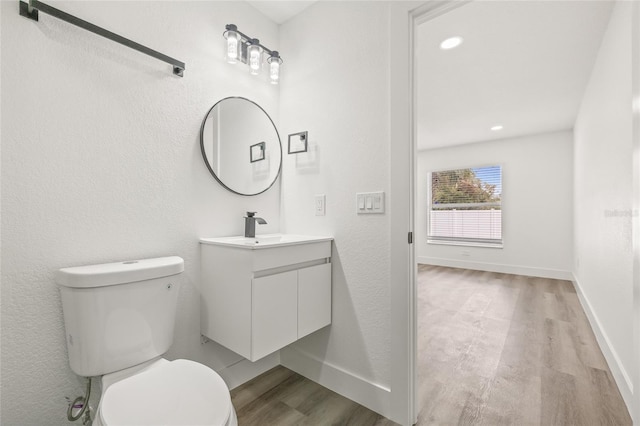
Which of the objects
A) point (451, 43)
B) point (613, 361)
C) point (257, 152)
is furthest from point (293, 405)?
point (451, 43)

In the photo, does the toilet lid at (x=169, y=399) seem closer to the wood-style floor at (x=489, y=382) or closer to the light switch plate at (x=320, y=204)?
the wood-style floor at (x=489, y=382)

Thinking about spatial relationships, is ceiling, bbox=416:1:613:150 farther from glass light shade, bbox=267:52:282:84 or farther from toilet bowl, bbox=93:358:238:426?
toilet bowl, bbox=93:358:238:426

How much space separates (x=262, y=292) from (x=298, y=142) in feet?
3.31

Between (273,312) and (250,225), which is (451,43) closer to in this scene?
(250,225)

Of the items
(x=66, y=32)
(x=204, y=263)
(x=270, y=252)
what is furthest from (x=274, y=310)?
(x=66, y=32)

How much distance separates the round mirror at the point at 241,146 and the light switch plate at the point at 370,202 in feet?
2.22

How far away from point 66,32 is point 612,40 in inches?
123

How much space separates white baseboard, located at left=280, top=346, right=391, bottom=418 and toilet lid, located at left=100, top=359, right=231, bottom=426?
0.88m

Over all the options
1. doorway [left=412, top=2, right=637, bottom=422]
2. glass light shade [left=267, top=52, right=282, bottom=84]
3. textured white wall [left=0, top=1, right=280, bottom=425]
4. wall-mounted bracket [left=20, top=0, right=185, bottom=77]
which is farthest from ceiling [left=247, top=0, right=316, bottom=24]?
doorway [left=412, top=2, right=637, bottom=422]

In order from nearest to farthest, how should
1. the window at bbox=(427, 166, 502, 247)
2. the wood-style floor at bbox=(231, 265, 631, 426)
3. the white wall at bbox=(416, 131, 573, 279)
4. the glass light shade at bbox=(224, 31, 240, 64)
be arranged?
the wood-style floor at bbox=(231, 265, 631, 426)
the glass light shade at bbox=(224, 31, 240, 64)
the white wall at bbox=(416, 131, 573, 279)
the window at bbox=(427, 166, 502, 247)

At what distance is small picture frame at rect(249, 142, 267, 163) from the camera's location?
185 centimetres

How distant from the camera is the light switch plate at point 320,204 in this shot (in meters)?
1.77

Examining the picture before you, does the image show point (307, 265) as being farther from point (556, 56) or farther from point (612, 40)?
point (556, 56)

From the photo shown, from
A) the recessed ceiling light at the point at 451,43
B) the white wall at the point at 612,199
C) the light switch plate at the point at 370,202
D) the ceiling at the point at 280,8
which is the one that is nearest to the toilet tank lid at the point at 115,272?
the light switch plate at the point at 370,202
